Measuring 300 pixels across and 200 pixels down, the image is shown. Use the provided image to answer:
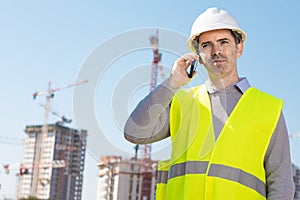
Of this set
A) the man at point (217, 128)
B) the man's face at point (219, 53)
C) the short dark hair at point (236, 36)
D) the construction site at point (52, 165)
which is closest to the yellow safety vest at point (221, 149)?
the man at point (217, 128)

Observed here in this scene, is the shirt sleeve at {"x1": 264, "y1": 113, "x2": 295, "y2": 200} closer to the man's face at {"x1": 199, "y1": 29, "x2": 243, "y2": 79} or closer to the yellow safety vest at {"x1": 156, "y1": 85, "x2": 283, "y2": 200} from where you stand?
the yellow safety vest at {"x1": 156, "y1": 85, "x2": 283, "y2": 200}

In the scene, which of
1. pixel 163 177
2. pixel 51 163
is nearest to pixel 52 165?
pixel 51 163

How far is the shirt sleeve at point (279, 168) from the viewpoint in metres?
2.74

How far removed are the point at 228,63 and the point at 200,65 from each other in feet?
0.60

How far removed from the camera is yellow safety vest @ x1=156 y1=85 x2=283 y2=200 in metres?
2.75

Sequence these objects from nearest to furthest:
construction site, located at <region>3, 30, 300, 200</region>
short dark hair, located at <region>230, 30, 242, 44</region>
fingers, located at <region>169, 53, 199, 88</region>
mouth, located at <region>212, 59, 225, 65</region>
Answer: fingers, located at <region>169, 53, 199, 88</region> → mouth, located at <region>212, 59, 225, 65</region> → short dark hair, located at <region>230, 30, 242, 44</region> → construction site, located at <region>3, 30, 300, 200</region>

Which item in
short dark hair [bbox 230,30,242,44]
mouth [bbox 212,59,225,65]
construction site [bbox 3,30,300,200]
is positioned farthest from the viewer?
construction site [bbox 3,30,300,200]

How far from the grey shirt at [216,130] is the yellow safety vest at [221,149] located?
4cm

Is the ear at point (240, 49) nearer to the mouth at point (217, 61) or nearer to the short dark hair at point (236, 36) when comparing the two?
the short dark hair at point (236, 36)

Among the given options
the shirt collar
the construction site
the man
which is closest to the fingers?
the man

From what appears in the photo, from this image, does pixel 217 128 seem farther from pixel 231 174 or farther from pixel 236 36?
pixel 236 36

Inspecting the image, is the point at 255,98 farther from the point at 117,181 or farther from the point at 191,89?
the point at 117,181

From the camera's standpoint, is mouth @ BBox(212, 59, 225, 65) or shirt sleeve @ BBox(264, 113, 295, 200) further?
mouth @ BBox(212, 59, 225, 65)

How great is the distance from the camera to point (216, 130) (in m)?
2.85
